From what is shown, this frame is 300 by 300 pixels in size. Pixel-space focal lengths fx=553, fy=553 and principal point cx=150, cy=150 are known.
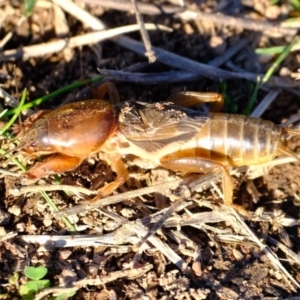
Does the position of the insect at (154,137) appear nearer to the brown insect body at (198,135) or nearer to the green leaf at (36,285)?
the brown insect body at (198,135)

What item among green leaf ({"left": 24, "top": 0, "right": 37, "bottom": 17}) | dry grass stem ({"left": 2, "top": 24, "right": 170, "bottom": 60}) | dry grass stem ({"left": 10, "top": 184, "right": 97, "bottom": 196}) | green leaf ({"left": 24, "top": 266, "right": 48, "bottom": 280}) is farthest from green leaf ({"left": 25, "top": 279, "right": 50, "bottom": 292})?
dry grass stem ({"left": 2, "top": 24, "right": 170, "bottom": 60})

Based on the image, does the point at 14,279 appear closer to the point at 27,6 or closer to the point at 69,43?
the point at 27,6

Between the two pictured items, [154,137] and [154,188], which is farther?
[154,137]

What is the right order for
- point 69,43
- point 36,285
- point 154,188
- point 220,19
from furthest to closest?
point 220,19 → point 69,43 → point 154,188 → point 36,285

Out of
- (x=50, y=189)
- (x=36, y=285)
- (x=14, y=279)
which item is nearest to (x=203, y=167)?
(x=50, y=189)

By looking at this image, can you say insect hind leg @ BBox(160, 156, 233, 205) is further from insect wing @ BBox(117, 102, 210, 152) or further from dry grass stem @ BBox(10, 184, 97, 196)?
dry grass stem @ BBox(10, 184, 97, 196)

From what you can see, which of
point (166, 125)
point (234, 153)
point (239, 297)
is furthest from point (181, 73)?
point (239, 297)

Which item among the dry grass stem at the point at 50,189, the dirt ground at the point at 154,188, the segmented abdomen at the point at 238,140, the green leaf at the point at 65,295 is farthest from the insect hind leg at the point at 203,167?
the green leaf at the point at 65,295

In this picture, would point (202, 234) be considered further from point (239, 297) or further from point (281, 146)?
point (281, 146)
